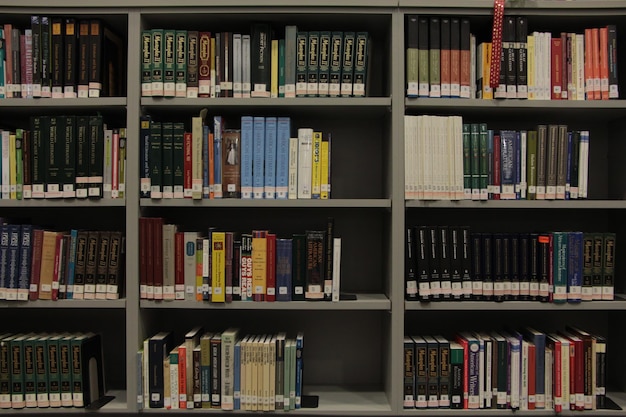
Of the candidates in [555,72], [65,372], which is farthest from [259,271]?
[555,72]

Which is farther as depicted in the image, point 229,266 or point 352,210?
point 352,210

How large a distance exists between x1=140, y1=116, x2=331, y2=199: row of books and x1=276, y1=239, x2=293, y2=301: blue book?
0.68 ft

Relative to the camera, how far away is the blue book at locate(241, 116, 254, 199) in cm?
190

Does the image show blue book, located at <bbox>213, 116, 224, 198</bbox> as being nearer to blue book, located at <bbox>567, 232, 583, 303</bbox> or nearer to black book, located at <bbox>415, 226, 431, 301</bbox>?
black book, located at <bbox>415, 226, 431, 301</bbox>

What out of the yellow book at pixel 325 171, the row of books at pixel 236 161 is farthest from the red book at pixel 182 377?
the yellow book at pixel 325 171

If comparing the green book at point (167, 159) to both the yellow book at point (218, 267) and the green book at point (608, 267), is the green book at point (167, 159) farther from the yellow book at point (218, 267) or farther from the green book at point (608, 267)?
the green book at point (608, 267)

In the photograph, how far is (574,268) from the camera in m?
1.88

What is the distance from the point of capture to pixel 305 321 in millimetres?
2246

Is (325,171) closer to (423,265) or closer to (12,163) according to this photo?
(423,265)

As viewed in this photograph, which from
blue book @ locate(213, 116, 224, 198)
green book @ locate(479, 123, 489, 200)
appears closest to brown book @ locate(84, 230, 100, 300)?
blue book @ locate(213, 116, 224, 198)

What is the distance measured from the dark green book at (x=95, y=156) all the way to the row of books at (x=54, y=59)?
125mm

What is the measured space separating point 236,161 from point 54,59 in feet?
2.74

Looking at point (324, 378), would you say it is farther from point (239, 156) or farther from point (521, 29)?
point (521, 29)

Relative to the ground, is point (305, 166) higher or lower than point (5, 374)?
higher
